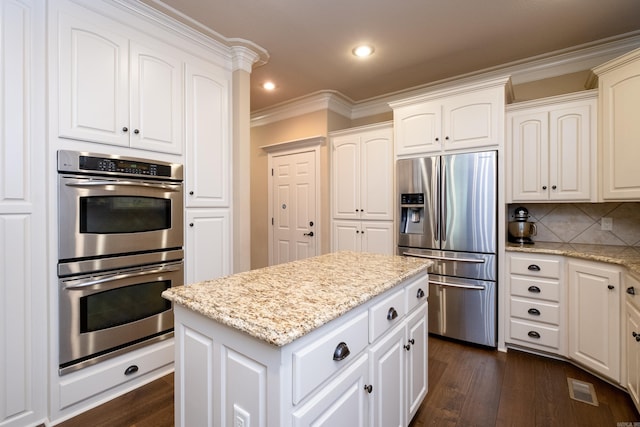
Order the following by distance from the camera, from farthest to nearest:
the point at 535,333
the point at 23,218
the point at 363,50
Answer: the point at 363,50 → the point at 535,333 → the point at 23,218

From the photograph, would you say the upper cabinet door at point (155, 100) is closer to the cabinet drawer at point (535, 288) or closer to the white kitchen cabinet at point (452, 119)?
the white kitchen cabinet at point (452, 119)

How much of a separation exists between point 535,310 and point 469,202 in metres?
1.04

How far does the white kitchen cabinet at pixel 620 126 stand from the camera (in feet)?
6.66

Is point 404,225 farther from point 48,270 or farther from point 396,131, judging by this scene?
point 48,270

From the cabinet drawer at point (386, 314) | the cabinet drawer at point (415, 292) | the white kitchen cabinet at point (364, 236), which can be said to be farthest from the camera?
the white kitchen cabinet at point (364, 236)

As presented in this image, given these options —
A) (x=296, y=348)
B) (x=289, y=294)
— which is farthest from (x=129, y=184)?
(x=296, y=348)

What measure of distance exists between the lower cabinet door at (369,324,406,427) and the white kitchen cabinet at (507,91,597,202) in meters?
2.02

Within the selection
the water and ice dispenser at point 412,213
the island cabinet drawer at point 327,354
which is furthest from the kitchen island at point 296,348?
the water and ice dispenser at point 412,213

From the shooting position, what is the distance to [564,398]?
1.89 metres

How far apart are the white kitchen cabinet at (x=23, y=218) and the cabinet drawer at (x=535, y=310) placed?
3389mm

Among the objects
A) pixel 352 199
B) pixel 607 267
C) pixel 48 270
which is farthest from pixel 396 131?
pixel 48 270

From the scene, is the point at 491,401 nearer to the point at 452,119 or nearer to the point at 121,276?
the point at 452,119

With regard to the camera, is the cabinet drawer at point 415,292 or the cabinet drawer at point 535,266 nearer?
the cabinet drawer at point 415,292

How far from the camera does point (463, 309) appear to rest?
2.63 m
